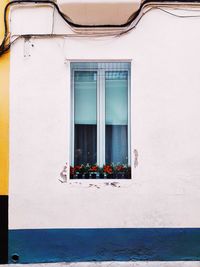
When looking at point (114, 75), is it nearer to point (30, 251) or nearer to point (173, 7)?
point (173, 7)

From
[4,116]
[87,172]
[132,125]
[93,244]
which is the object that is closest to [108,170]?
[87,172]

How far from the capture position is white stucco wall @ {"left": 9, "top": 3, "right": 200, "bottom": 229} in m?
5.70

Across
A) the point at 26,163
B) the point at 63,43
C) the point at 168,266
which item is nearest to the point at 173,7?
the point at 63,43

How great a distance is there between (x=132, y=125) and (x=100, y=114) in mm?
592

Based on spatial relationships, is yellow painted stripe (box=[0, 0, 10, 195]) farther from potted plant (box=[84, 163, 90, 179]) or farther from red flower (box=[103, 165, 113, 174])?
red flower (box=[103, 165, 113, 174])

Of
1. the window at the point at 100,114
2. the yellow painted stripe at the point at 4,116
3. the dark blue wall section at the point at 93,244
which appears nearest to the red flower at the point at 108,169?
the window at the point at 100,114

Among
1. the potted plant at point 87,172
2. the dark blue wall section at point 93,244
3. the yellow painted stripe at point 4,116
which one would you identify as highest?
the yellow painted stripe at point 4,116

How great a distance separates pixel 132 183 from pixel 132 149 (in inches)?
20.2

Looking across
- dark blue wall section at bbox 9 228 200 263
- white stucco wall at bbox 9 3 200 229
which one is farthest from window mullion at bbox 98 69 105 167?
dark blue wall section at bbox 9 228 200 263

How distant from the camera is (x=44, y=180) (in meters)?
5.71

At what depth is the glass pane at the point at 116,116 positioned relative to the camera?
20.0ft

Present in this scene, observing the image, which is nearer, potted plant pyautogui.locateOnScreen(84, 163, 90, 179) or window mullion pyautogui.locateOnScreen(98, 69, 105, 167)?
potted plant pyautogui.locateOnScreen(84, 163, 90, 179)

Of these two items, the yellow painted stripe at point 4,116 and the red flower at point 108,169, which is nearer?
the yellow painted stripe at point 4,116

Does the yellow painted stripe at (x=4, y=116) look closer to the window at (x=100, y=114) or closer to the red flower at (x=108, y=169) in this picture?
the window at (x=100, y=114)
